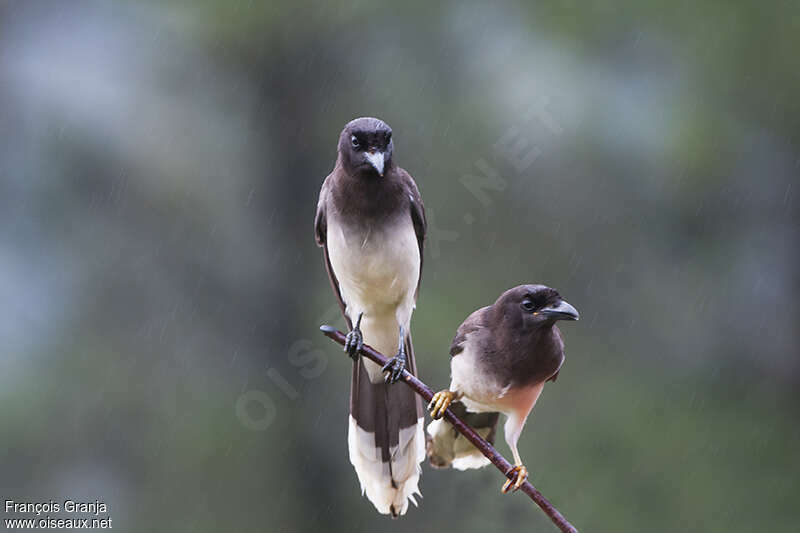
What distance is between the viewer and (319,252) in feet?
18.0

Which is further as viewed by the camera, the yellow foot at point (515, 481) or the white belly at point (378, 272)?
the white belly at point (378, 272)

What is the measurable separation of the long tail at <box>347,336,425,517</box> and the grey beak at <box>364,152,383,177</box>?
1.70ft

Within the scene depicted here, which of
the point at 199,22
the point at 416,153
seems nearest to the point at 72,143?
the point at 199,22

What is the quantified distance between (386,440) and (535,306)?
62cm

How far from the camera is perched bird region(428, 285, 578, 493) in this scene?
1226mm

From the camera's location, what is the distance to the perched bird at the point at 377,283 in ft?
5.08

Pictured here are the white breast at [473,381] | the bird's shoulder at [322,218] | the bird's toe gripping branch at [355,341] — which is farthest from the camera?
the bird's shoulder at [322,218]

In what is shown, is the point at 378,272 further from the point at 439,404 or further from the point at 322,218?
the point at 439,404

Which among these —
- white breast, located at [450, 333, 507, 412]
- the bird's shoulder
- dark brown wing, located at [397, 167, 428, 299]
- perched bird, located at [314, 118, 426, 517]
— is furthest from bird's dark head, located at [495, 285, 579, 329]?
the bird's shoulder

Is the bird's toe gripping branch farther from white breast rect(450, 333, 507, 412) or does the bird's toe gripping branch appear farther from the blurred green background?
the blurred green background

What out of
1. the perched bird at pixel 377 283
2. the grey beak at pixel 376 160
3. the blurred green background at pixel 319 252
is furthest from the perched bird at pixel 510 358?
the blurred green background at pixel 319 252

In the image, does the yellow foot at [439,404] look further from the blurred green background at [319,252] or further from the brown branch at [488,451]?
the blurred green background at [319,252]

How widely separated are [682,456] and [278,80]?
3.67 metres

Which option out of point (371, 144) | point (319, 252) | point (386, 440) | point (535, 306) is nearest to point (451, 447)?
point (386, 440)
